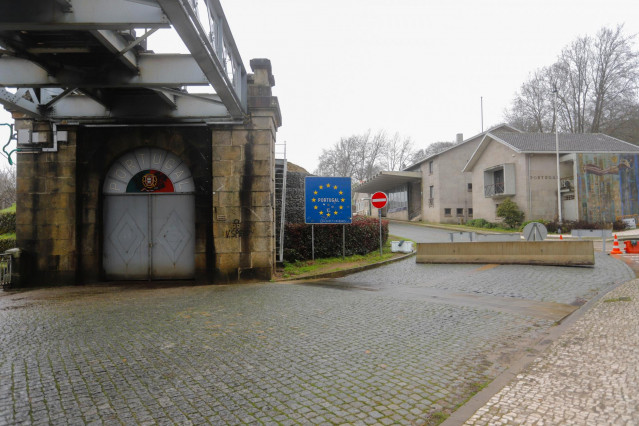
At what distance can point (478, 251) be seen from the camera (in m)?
14.0

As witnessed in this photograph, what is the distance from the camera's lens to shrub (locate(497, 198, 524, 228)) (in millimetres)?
31062

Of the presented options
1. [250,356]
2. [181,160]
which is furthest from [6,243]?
[250,356]

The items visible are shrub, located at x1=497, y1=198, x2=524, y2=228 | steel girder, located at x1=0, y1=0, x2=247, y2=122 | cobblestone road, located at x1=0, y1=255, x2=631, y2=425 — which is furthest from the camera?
shrub, located at x1=497, y1=198, x2=524, y2=228

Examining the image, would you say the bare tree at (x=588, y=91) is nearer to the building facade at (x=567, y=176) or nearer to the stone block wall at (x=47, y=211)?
the building facade at (x=567, y=176)

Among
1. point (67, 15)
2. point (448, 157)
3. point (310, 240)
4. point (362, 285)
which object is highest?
point (448, 157)

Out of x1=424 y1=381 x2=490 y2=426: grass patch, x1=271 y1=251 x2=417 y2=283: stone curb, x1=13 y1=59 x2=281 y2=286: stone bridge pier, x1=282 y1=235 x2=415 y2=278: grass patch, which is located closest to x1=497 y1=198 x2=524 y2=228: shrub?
x1=282 y1=235 x2=415 y2=278: grass patch

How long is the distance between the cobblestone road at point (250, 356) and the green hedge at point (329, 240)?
532 cm

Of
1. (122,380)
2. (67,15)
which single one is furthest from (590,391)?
(67,15)

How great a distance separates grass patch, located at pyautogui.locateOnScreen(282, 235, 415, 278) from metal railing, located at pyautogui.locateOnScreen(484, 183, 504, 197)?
22.4 metres

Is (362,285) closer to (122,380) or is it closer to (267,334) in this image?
(267,334)

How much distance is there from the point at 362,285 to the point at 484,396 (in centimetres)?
685

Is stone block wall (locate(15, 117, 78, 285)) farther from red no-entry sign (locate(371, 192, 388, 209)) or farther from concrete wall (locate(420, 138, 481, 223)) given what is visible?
concrete wall (locate(420, 138, 481, 223))

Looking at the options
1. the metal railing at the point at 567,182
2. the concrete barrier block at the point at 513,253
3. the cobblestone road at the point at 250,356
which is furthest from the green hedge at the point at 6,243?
the metal railing at the point at 567,182

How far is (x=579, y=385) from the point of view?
3729 mm
